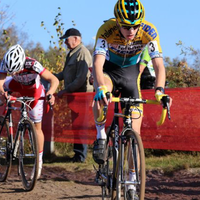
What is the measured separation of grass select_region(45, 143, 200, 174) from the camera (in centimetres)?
748

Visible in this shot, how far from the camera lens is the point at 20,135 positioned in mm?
6867

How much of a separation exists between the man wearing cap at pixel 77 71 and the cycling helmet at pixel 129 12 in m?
3.47

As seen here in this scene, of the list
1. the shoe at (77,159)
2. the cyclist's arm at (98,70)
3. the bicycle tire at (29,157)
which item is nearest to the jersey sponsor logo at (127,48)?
the cyclist's arm at (98,70)

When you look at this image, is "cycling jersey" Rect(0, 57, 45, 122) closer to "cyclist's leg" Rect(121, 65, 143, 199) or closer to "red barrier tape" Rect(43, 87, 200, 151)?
"red barrier tape" Rect(43, 87, 200, 151)

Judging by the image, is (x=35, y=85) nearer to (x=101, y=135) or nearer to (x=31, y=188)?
(x=31, y=188)

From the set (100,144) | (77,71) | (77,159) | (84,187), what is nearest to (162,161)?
(77,159)

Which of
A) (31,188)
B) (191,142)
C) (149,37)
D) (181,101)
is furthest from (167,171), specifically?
(149,37)

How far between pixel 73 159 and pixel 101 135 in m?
3.45

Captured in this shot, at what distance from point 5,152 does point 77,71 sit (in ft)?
7.04

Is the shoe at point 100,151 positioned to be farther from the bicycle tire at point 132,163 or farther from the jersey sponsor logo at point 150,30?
the jersey sponsor logo at point 150,30

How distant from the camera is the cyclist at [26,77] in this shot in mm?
6629

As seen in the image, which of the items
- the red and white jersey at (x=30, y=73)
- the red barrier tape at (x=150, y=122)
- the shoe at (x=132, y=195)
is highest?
the red and white jersey at (x=30, y=73)

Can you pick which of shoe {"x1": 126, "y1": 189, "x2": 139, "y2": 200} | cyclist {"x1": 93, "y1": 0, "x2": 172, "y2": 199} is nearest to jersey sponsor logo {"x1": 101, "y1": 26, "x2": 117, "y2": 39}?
cyclist {"x1": 93, "y1": 0, "x2": 172, "y2": 199}

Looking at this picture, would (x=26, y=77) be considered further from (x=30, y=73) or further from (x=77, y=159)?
(x=77, y=159)
